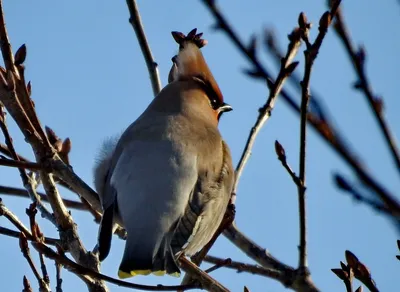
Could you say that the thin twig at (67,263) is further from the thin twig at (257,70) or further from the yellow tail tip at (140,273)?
the thin twig at (257,70)

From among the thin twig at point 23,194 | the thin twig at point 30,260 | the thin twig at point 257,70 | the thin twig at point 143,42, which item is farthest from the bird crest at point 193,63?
the thin twig at point 30,260

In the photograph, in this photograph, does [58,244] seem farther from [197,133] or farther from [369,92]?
[369,92]

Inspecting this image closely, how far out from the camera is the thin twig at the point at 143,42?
3.74 m

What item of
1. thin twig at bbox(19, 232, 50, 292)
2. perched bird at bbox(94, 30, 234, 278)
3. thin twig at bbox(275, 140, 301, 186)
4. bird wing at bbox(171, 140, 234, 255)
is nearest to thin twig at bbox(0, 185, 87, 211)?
perched bird at bbox(94, 30, 234, 278)

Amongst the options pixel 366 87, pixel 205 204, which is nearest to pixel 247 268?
pixel 205 204

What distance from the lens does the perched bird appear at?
10.3ft

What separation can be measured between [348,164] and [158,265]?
1.56m

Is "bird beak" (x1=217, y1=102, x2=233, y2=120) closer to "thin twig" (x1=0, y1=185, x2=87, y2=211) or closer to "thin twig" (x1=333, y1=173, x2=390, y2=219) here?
"thin twig" (x1=0, y1=185, x2=87, y2=211)

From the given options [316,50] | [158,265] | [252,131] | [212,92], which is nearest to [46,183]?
[158,265]

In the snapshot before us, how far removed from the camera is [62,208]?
320 centimetres

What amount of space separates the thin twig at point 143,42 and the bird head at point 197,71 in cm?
29

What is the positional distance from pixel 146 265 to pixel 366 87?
150 centimetres

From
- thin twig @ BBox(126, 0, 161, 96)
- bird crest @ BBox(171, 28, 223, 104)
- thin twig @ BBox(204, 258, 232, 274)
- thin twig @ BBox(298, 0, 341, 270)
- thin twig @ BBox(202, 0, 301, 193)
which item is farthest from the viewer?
bird crest @ BBox(171, 28, 223, 104)

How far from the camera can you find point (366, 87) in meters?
1.80
